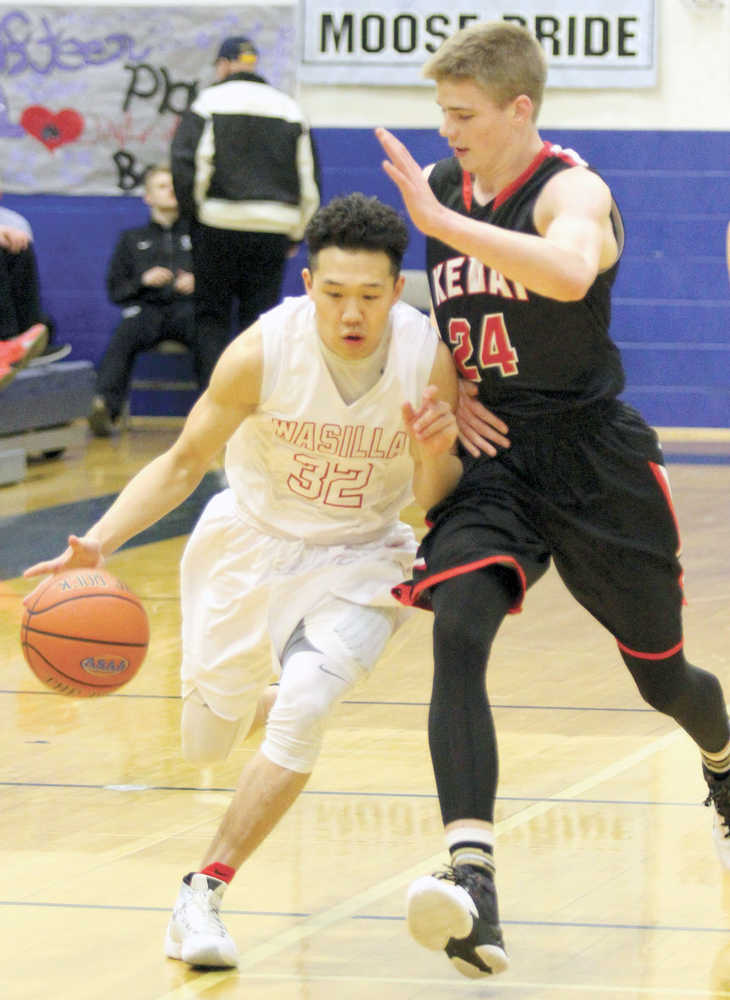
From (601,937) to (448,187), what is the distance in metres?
1.51

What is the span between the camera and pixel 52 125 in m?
11.3

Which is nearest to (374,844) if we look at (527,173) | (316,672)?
(316,672)

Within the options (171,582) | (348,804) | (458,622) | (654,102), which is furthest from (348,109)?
(458,622)

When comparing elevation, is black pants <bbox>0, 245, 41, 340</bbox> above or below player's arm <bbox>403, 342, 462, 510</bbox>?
below

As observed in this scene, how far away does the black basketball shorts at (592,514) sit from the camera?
3461 millimetres

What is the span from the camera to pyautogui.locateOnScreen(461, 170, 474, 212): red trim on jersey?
11.7 ft

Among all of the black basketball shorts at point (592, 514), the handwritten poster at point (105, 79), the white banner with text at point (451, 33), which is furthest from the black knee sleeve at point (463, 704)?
the handwritten poster at point (105, 79)

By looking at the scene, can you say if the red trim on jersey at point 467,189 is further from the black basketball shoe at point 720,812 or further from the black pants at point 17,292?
the black pants at point 17,292

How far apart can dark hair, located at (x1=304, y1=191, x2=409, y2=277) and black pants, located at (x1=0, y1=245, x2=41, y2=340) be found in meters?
5.95

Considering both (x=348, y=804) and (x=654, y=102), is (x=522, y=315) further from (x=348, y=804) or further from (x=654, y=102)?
(x=654, y=102)

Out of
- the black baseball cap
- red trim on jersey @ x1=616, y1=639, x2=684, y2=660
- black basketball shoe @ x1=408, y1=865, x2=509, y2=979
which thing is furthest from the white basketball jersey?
the black baseball cap

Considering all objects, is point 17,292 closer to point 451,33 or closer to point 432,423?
point 451,33

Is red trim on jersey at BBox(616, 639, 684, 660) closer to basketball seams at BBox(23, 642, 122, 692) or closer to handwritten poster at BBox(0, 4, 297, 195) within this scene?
basketball seams at BBox(23, 642, 122, 692)

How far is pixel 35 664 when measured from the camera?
3.70 m
